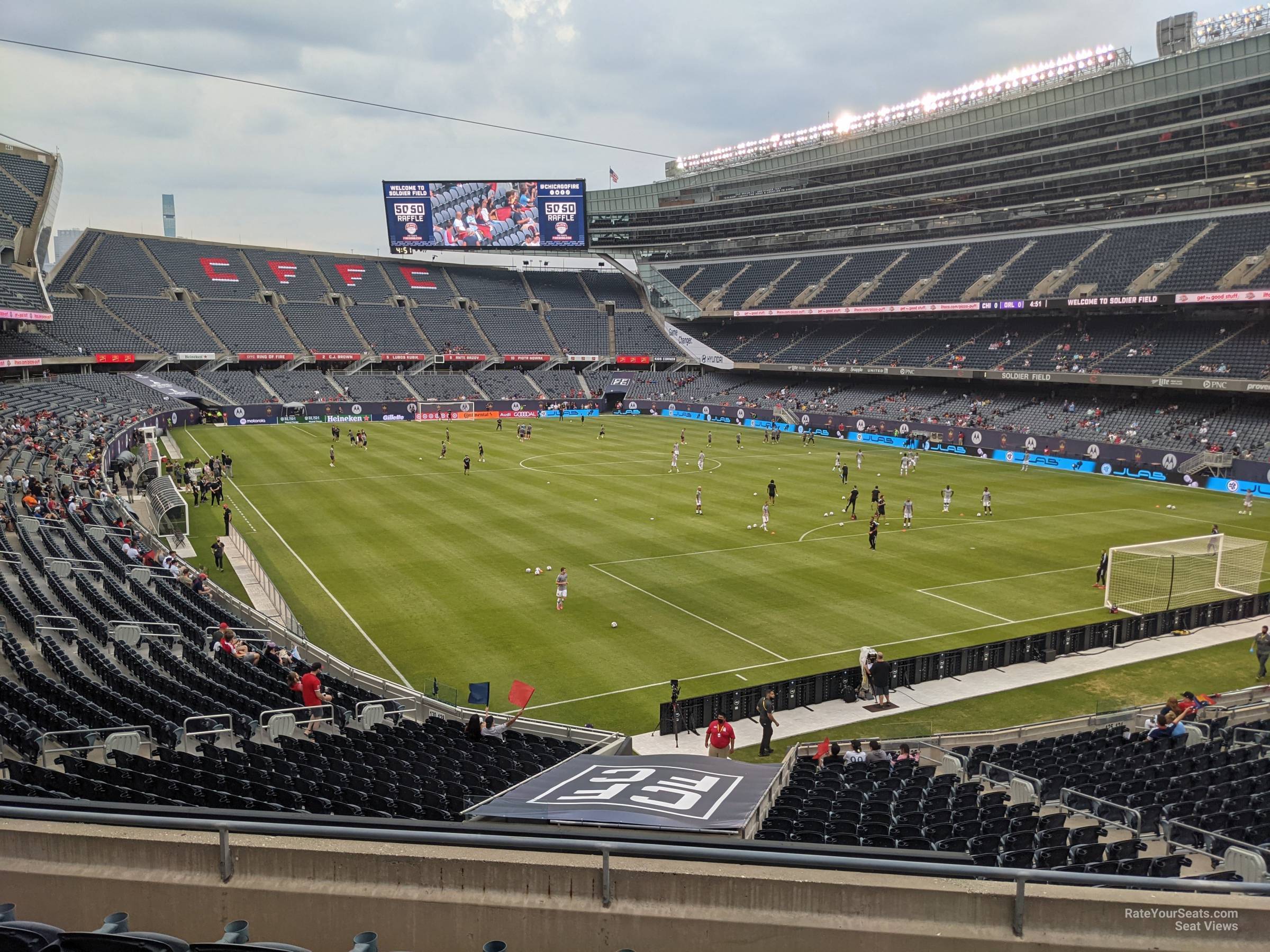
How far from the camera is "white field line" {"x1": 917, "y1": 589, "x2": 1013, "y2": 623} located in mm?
26719

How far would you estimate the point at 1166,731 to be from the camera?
1526cm

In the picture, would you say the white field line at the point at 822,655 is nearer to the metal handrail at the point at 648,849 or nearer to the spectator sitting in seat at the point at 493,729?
the spectator sitting in seat at the point at 493,729

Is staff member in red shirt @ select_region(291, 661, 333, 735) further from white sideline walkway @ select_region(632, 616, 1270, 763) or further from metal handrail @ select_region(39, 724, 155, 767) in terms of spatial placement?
white sideline walkway @ select_region(632, 616, 1270, 763)

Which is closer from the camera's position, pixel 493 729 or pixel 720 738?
pixel 720 738

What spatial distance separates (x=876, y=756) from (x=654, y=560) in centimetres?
1682

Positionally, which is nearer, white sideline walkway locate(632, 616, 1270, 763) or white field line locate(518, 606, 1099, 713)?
white sideline walkway locate(632, 616, 1270, 763)

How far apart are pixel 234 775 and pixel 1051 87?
260 feet

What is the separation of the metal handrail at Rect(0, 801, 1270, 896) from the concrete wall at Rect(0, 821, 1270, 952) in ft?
0.26

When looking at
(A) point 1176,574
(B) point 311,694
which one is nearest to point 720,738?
(B) point 311,694

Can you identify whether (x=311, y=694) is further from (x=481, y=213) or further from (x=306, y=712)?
(x=481, y=213)

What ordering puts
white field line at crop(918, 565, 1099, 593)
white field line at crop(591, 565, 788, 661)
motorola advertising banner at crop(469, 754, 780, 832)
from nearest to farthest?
motorola advertising banner at crop(469, 754, 780, 832)
white field line at crop(591, 565, 788, 661)
white field line at crop(918, 565, 1099, 593)

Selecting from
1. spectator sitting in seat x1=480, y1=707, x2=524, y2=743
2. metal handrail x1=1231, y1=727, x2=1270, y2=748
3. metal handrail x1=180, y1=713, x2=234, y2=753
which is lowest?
spectator sitting in seat x1=480, y1=707, x2=524, y2=743

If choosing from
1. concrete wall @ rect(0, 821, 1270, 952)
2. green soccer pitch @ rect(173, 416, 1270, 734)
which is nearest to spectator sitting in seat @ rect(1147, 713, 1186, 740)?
green soccer pitch @ rect(173, 416, 1270, 734)

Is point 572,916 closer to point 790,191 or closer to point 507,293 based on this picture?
point 790,191
